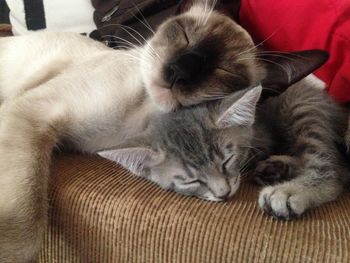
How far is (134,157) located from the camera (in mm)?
938

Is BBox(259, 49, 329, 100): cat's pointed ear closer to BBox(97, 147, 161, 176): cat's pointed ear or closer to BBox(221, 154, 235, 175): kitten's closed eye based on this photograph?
BBox(221, 154, 235, 175): kitten's closed eye

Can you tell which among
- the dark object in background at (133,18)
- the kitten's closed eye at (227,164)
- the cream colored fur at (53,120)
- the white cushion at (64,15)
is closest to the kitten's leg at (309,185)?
the kitten's closed eye at (227,164)

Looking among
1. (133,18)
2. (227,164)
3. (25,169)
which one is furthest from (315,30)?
(25,169)

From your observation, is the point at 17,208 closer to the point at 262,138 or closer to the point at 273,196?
→ the point at 273,196

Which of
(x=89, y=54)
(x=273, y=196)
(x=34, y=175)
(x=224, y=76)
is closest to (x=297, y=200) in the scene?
(x=273, y=196)

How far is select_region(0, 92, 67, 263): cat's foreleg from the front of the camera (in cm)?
82

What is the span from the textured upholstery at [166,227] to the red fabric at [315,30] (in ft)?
1.34

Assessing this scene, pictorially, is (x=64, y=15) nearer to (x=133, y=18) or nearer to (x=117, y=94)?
(x=133, y=18)

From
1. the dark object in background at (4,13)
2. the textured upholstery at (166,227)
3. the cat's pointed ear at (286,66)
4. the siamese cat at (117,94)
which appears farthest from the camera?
the dark object in background at (4,13)

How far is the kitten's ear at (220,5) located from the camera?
1.26m

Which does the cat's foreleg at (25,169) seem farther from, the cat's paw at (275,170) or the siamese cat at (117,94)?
the cat's paw at (275,170)

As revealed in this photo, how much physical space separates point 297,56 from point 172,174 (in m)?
0.43

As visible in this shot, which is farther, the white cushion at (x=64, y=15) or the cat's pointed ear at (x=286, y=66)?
the white cushion at (x=64, y=15)

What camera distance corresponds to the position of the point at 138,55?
1.19 m
